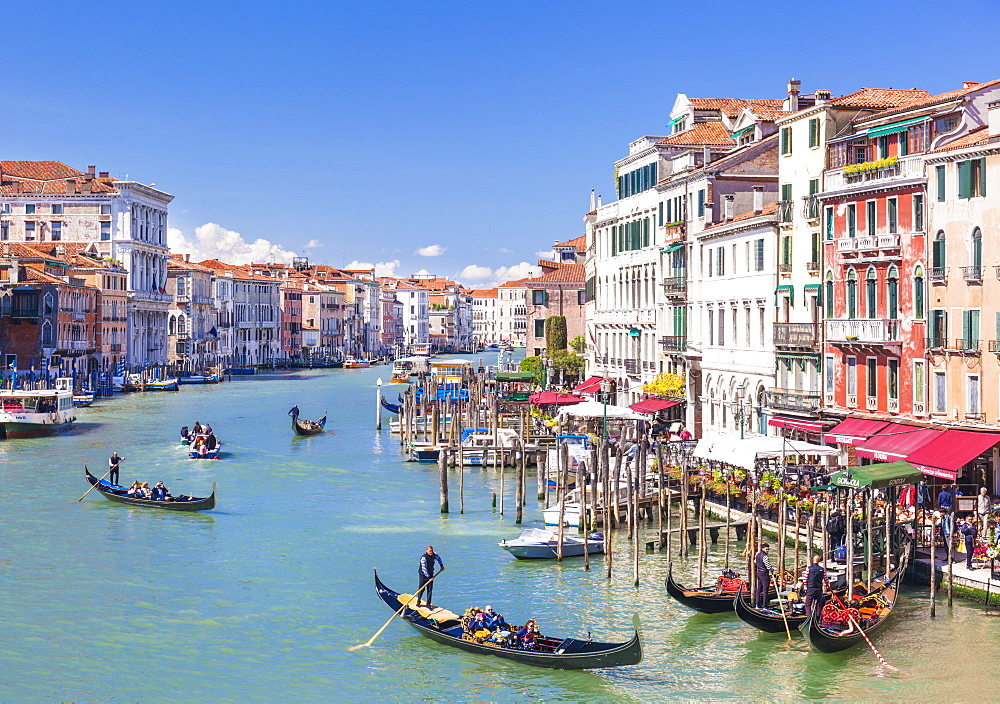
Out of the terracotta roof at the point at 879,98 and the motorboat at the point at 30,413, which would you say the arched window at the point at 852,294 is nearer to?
Answer: the terracotta roof at the point at 879,98

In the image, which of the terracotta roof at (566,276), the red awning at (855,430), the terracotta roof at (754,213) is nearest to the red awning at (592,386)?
the terracotta roof at (754,213)

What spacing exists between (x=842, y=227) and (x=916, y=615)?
30.9 feet

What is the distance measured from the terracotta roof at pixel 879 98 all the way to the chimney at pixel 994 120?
4.61 metres

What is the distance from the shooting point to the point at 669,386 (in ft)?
109

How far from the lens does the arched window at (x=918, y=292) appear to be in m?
22.3

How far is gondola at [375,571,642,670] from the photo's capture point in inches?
589

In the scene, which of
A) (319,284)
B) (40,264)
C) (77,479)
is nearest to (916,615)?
(77,479)

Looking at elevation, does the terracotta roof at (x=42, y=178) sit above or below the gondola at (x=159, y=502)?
above

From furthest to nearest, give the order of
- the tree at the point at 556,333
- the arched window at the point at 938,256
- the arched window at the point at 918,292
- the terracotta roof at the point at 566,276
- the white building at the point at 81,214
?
the white building at the point at 81,214 → the terracotta roof at the point at 566,276 → the tree at the point at 556,333 → the arched window at the point at 918,292 → the arched window at the point at 938,256

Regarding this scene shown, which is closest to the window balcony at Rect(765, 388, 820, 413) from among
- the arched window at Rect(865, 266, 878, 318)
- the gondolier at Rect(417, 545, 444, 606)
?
the arched window at Rect(865, 266, 878, 318)

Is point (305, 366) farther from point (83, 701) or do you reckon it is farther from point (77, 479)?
point (83, 701)

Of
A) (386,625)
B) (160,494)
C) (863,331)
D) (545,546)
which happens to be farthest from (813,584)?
(160,494)

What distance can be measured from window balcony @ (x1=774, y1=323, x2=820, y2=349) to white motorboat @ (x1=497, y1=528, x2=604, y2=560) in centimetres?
646

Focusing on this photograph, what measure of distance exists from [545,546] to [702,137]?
16.5 metres
